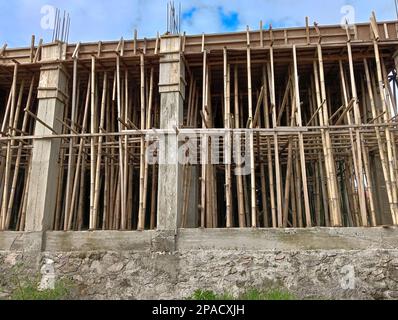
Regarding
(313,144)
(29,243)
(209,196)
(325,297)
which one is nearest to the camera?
(325,297)

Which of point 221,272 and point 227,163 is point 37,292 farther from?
point 227,163

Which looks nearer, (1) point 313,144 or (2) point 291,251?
(2) point 291,251

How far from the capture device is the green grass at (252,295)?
595cm

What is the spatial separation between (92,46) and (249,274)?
19.9ft

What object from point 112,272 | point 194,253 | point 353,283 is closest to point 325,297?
point 353,283

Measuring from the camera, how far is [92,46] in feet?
28.6

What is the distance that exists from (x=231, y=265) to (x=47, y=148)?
430 cm

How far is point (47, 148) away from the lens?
7652 millimetres

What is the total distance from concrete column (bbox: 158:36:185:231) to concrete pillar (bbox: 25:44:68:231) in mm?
2266

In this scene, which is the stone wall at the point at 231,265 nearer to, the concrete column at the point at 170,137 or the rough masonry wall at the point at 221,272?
the rough masonry wall at the point at 221,272

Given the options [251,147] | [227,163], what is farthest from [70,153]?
[251,147]

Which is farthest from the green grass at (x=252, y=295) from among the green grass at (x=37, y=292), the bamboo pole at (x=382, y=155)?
the bamboo pole at (x=382, y=155)

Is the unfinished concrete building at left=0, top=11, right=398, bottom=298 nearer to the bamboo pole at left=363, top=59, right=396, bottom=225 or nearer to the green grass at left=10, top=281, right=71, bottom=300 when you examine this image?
the bamboo pole at left=363, top=59, right=396, bottom=225

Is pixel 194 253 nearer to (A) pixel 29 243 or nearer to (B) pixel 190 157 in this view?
(B) pixel 190 157
